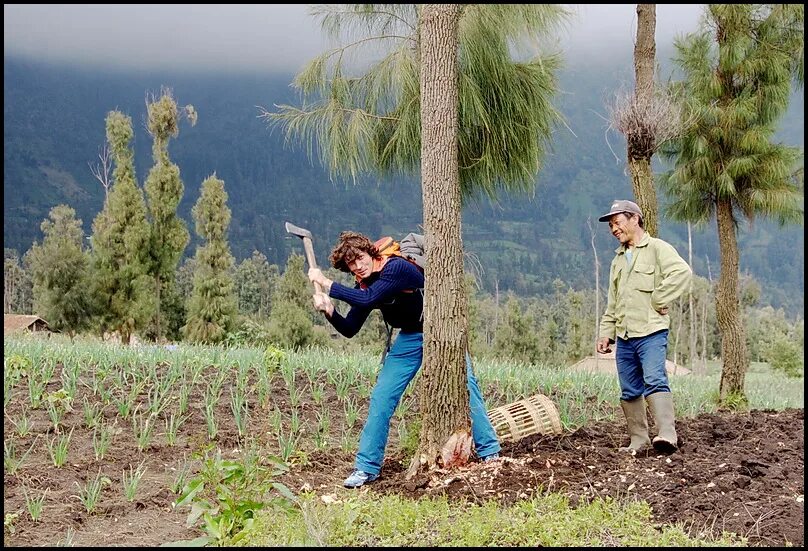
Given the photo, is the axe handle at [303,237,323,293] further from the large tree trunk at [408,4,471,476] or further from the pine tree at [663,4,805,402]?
the pine tree at [663,4,805,402]

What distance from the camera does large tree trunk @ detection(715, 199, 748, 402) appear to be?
26.9 ft

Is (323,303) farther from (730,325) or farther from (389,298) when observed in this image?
(730,325)

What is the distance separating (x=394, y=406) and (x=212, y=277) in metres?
17.0

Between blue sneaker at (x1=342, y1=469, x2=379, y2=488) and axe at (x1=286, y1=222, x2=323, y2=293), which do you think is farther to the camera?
blue sneaker at (x1=342, y1=469, x2=379, y2=488)

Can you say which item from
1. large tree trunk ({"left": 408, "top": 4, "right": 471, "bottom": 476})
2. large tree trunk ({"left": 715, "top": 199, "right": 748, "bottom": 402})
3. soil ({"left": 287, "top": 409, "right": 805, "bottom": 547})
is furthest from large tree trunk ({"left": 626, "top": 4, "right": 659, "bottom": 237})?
large tree trunk ({"left": 715, "top": 199, "right": 748, "bottom": 402})

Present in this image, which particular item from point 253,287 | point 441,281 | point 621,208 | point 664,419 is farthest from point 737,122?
point 253,287

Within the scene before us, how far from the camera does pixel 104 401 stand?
5.50m

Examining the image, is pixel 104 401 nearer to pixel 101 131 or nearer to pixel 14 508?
pixel 14 508

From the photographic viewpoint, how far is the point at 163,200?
63.6 ft

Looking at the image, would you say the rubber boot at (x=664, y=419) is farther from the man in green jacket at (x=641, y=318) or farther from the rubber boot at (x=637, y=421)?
the rubber boot at (x=637, y=421)

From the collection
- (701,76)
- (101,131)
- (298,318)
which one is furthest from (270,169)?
(701,76)

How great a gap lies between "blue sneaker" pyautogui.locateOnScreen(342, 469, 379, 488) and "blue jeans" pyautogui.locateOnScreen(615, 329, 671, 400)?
1.63 metres

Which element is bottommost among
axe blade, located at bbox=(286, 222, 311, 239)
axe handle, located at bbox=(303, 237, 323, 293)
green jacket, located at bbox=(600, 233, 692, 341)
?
green jacket, located at bbox=(600, 233, 692, 341)

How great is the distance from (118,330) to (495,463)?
17.8 m
